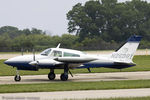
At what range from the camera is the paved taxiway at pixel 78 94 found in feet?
60.7

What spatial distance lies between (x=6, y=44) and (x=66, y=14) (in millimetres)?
31658

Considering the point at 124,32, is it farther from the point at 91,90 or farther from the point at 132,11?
the point at 91,90

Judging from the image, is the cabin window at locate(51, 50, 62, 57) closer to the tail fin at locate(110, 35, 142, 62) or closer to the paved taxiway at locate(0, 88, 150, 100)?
the tail fin at locate(110, 35, 142, 62)

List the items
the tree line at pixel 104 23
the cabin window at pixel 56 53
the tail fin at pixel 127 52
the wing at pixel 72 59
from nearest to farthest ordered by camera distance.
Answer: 1. the wing at pixel 72 59
2. the cabin window at pixel 56 53
3. the tail fin at pixel 127 52
4. the tree line at pixel 104 23

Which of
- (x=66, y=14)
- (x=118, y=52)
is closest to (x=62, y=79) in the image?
(x=118, y=52)

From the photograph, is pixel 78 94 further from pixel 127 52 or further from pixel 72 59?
pixel 127 52

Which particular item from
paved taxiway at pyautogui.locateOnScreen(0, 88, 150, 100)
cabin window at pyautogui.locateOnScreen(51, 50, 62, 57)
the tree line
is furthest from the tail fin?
the tree line

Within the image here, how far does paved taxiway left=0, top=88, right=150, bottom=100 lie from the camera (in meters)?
18.5

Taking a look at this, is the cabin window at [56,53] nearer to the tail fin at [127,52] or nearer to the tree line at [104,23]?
the tail fin at [127,52]

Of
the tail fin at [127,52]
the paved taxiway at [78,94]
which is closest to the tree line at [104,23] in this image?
the tail fin at [127,52]

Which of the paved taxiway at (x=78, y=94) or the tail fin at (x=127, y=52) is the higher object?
the tail fin at (x=127, y=52)

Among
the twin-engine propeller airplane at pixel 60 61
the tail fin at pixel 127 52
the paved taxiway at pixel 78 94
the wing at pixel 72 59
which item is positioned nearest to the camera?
the paved taxiway at pixel 78 94

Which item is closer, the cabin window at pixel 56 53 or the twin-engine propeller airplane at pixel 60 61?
the twin-engine propeller airplane at pixel 60 61

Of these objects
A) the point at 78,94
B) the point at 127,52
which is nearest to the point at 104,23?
the point at 127,52
